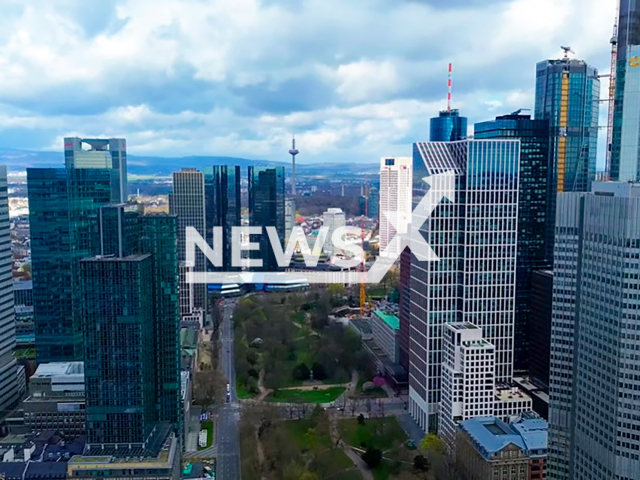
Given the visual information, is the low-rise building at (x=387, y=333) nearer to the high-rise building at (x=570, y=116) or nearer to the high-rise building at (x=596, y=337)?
the high-rise building at (x=570, y=116)

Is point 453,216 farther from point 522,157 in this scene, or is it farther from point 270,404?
point 270,404

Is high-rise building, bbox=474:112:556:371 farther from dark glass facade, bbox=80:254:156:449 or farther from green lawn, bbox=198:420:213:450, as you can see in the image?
dark glass facade, bbox=80:254:156:449

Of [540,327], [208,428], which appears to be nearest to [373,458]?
[208,428]

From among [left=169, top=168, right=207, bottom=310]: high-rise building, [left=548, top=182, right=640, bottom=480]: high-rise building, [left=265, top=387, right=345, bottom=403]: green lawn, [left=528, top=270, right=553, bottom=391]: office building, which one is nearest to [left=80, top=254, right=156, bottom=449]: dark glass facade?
[left=265, top=387, right=345, bottom=403]: green lawn

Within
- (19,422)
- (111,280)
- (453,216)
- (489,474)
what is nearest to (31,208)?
(19,422)

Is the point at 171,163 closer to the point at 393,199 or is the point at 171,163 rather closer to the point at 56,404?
the point at 393,199

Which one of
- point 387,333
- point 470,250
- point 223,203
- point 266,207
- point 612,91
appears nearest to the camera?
point 470,250
